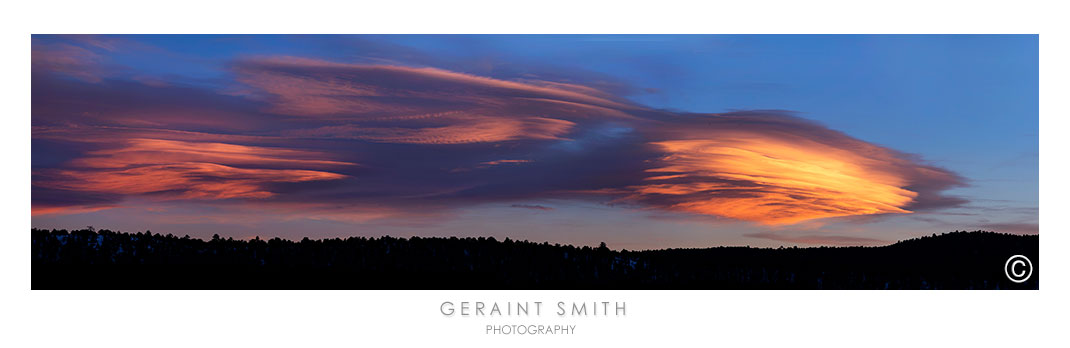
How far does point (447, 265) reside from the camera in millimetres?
22703

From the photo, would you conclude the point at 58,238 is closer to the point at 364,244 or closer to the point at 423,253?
the point at 364,244

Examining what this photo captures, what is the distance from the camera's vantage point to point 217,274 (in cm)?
2269

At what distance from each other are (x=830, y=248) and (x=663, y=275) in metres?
4.18

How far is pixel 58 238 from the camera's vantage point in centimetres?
2262

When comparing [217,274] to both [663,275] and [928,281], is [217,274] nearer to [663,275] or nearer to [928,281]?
[663,275]

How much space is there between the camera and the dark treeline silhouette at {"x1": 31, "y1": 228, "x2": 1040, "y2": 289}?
22562mm

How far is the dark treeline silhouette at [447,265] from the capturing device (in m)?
22.6
